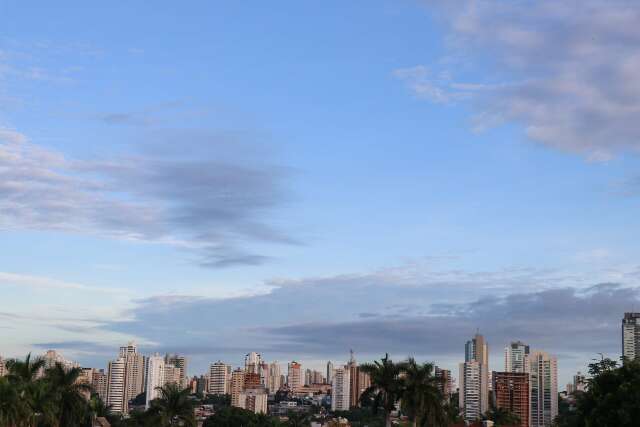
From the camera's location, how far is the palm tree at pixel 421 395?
230 feet

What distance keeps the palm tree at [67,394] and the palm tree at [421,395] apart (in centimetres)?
2681

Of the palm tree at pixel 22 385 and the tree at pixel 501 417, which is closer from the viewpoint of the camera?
the palm tree at pixel 22 385

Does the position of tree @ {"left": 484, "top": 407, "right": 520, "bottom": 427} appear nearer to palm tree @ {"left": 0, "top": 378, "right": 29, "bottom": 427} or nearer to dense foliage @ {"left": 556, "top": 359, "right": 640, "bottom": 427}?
dense foliage @ {"left": 556, "top": 359, "right": 640, "bottom": 427}

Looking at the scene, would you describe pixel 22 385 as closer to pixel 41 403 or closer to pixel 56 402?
pixel 41 403

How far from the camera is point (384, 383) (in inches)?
2768

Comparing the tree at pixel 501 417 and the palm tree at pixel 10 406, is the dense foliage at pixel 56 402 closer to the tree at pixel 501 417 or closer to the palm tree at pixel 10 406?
the palm tree at pixel 10 406

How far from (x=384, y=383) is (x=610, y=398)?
24.7 meters

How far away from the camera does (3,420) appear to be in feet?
182

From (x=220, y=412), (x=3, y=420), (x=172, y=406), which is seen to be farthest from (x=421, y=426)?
(x=220, y=412)

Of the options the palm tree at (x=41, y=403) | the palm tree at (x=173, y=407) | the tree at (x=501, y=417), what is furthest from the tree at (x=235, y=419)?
the palm tree at (x=41, y=403)

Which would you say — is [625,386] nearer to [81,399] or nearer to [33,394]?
[33,394]

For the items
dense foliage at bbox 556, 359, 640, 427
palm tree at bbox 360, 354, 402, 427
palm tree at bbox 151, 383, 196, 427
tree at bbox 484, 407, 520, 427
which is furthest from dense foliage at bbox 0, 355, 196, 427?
tree at bbox 484, 407, 520, 427

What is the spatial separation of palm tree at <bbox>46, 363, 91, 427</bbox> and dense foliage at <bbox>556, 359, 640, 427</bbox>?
131ft

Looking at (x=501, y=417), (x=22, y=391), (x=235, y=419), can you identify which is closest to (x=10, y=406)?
(x=22, y=391)
